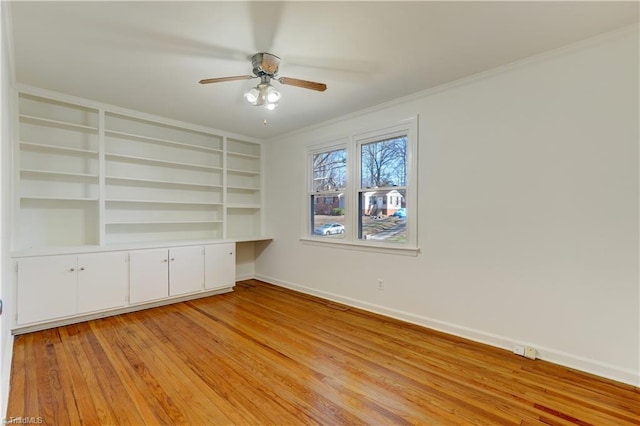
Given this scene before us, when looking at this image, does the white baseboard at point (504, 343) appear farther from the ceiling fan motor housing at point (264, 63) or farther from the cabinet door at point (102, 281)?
the ceiling fan motor housing at point (264, 63)

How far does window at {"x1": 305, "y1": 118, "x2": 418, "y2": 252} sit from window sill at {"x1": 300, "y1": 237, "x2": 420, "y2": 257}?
0.04 ft

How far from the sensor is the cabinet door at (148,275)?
12.1 ft

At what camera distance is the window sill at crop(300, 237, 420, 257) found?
3.42 metres

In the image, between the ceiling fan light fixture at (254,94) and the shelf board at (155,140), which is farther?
the shelf board at (155,140)

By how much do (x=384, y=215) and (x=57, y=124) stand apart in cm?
386

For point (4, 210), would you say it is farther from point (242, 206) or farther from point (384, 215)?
point (384, 215)

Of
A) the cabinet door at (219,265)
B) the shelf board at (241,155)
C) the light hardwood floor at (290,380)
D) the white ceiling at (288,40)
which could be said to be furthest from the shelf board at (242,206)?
the light hardwood floor at (290,380)

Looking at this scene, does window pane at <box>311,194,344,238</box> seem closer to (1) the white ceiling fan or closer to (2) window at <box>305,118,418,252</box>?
(2) window at <box>305,118,418,252</box>

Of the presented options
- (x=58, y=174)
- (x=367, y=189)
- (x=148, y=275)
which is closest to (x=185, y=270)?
(x=148, y=275)

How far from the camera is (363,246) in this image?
3.86 m

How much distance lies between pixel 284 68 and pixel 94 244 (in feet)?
10.2

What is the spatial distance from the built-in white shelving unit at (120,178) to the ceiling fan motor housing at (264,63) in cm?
221

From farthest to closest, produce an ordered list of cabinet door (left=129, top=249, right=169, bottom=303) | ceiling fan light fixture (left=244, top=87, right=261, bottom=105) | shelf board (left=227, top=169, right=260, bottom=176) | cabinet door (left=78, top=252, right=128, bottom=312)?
shelf board (left=227, top=169, right=260, bottom=176), cabinet door (left=129, top=249, right=169, bottom=303), cabinet door (left=78, top=252, right=128, bottom=312), ceiling fan light fixture (left=244, top=87, right=261, bottom=105)

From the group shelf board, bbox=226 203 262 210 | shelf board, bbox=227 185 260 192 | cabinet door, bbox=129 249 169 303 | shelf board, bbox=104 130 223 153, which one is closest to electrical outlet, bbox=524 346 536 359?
cabinet door, bbox=129 249 169 303
